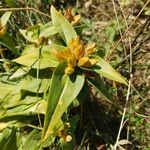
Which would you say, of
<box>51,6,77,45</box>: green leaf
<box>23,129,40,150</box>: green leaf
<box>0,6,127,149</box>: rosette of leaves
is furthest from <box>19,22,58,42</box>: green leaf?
<box>23,129,40,150</box>: green leaf

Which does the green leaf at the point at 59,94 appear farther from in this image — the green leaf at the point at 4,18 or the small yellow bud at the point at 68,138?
the green leaf at the point at 4,18

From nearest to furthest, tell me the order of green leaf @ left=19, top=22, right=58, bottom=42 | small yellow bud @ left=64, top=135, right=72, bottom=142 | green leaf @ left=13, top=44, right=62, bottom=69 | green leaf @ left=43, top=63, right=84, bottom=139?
green leaf @ left=43, top=63, right=84, bottom=139 < green leaf @ left=13, top=44, right=62, bottom=69 < small yellow bud @ left=64, top=135, right=72, bottom=142 < green leaf @ left=19, top=22, right=58, bottom=42

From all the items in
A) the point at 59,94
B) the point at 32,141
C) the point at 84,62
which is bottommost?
the point at 32,141

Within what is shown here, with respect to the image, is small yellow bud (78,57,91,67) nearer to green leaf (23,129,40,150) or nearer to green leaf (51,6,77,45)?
green leaf (51,6,77,45)

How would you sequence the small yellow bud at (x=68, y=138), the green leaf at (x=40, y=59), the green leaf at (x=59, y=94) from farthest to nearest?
the small yellow bud at (x=68, y=138), the green leaf at (x=40, y=59), the green leaf at (x=59, y=94)

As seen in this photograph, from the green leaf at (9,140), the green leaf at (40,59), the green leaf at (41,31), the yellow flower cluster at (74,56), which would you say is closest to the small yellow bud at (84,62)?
the yellow flower cluster at (74,56)

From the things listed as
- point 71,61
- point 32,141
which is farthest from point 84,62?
point 32,141

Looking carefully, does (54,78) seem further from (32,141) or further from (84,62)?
(32,141)

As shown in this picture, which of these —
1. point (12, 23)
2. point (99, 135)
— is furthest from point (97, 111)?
point (12, 23)
